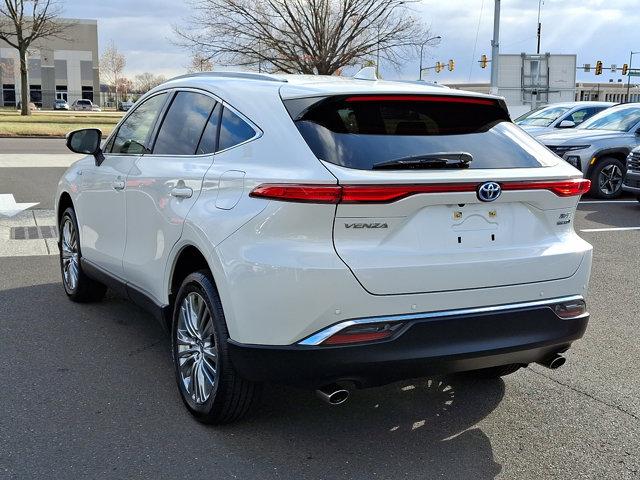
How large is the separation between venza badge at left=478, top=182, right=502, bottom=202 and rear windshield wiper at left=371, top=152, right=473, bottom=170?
0.16 metres

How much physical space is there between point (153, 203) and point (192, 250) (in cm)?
60

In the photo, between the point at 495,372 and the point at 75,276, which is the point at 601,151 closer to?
the point at 495,372

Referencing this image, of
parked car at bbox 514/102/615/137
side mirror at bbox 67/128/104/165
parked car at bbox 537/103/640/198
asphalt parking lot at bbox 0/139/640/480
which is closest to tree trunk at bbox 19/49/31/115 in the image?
parked car at bbox 514/102/615/137

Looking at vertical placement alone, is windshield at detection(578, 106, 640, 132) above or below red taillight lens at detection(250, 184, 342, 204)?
above

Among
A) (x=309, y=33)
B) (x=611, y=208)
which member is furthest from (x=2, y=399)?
(x=309, y=33)

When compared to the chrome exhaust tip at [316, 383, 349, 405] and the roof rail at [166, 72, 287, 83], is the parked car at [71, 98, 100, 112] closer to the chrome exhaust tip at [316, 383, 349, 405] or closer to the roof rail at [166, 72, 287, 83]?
the roof rail at [166, 72, 287, 83]

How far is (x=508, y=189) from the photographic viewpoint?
337 centimetres

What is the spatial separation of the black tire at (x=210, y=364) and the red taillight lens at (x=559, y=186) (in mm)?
1519

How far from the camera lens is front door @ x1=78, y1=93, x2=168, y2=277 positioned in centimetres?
474

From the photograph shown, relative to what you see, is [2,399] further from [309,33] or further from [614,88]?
[614,88]

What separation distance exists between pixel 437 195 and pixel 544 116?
15974 mm

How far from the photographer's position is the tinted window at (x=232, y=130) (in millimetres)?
3557

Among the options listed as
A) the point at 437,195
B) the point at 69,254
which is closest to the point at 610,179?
the point at 69,254

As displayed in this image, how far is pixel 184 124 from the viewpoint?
425 cm
